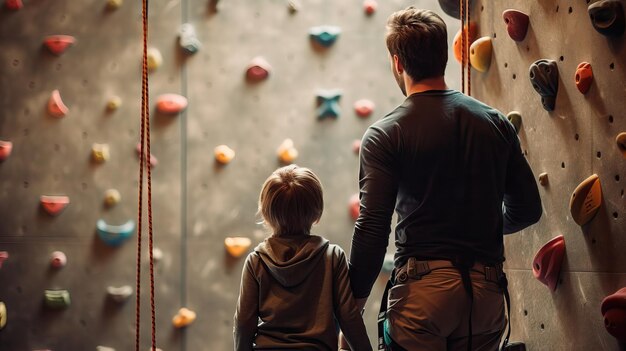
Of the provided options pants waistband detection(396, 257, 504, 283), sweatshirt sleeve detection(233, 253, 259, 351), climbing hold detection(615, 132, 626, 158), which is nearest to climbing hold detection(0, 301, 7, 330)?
sweatshirt sleeve detection(233, 253, 259, 351)

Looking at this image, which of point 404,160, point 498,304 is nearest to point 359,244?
point 404,160

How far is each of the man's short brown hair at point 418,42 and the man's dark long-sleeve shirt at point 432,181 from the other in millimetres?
62

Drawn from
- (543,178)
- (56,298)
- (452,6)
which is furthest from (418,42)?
(56,298)

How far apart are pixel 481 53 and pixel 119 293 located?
2036 mm

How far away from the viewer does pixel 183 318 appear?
376 centimetres

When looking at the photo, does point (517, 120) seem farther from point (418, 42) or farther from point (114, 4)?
point (114, 4)

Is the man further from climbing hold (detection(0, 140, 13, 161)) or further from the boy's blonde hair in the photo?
climbing hold (detection(0, 140, 13, 161))

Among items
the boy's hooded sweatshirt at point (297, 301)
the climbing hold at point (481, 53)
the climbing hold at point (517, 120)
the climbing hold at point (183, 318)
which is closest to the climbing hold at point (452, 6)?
the climbing hold at point (481, 53)

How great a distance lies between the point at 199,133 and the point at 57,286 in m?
1.00

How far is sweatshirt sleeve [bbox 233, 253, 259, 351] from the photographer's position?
1.99 meters

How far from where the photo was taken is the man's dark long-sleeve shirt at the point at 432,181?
181cm

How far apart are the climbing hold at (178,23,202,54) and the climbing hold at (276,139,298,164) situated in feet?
2.10

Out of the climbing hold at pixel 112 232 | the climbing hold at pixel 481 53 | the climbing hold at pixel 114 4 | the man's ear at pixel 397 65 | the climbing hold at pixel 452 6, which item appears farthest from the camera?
the climbing hold at pixel 114 4

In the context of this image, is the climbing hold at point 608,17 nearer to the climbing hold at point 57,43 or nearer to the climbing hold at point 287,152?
the climbing hold at point 287,152
